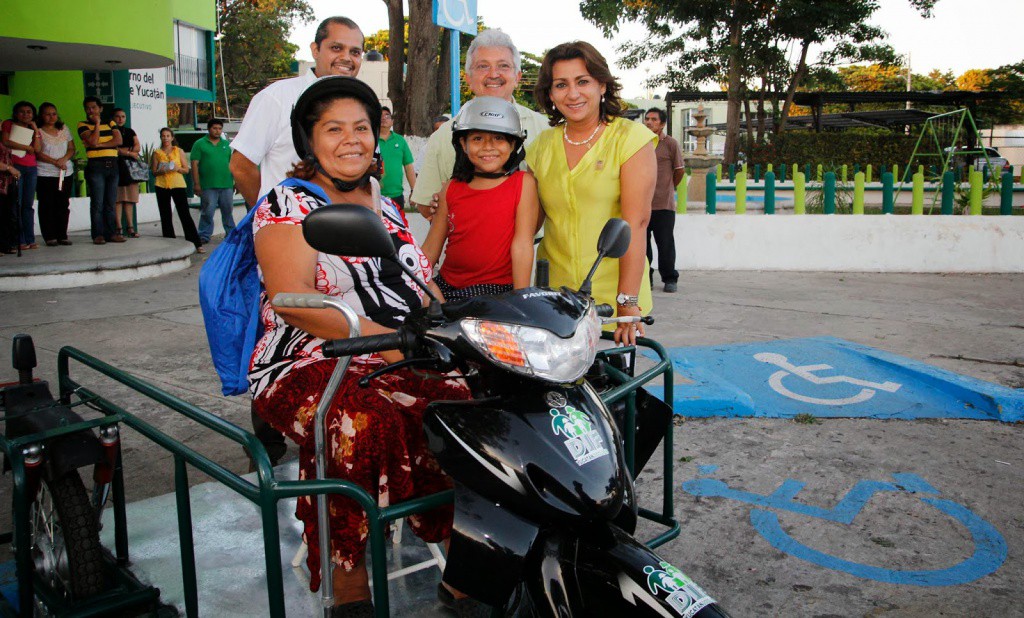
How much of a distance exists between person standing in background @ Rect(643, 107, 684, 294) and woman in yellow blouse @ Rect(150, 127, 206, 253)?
6721 millimetres

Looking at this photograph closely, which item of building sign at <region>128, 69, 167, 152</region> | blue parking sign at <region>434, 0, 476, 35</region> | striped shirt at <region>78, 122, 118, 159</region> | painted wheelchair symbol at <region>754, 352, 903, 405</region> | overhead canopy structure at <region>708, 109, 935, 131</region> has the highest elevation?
overhead canopy structure at <region>708, 109, 935, 131</region>

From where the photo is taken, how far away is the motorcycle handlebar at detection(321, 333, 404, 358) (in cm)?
169

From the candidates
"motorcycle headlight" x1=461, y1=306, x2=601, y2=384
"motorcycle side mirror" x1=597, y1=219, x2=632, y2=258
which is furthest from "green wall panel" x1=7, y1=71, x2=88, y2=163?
"motorcycle headlight" x1=461, y1=306, x2=601, y2=384

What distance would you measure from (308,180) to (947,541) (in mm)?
2653

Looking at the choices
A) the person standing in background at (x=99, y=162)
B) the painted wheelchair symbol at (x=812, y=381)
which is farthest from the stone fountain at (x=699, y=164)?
the painted wheelchair symbol at (x=812, y=381)

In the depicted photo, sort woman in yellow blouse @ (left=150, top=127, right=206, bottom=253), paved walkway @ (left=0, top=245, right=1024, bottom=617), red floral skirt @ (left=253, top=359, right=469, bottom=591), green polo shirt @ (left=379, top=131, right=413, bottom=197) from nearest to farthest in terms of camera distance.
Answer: red floral skirt @ (left=253, top=359, right=469, bottom=591) < paved walkway @ (left=0, top=245, right=1024, bottom=617) < green polo shirt @ (left=379, top=131, right=413, bottom=197) < woman in yellow blouse @ (left=150, top=127, right=206, bottom=253)

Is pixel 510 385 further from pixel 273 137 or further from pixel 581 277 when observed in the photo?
pixel 273 137

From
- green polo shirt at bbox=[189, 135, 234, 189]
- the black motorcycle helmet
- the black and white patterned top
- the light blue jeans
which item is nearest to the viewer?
the black and white patterned top

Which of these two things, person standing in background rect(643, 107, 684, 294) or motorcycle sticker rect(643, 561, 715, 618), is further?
person standing in background rect(643, 107, 684, 294)

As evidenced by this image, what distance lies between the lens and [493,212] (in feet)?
10.00

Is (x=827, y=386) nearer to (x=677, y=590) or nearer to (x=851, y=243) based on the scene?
(x=677, y=590)

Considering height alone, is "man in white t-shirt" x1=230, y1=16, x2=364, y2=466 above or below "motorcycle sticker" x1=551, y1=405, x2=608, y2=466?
above

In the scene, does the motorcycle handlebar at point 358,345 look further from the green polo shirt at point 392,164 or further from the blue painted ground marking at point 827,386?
the green polo shirt at point 392,164

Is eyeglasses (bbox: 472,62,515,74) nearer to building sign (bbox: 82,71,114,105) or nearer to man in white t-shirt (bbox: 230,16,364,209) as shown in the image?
man in white t-shirt (bbox: 230,16,364,209)
